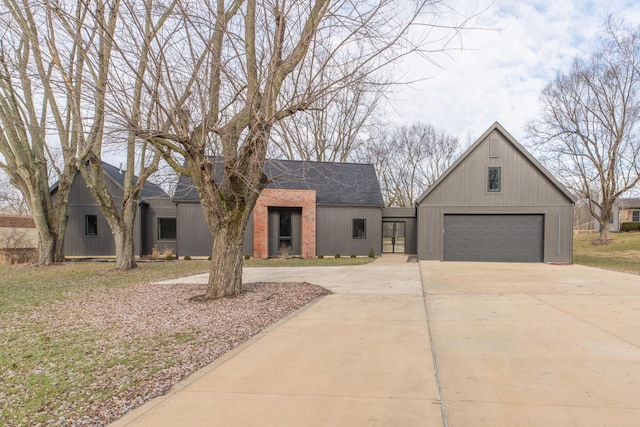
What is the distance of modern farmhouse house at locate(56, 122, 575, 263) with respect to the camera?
1550cm

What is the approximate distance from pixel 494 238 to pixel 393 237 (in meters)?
6.56

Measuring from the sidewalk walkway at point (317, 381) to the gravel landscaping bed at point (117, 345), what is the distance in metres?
0.27

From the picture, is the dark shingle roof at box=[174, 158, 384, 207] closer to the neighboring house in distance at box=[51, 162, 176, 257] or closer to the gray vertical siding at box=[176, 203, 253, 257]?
the gray vertical siding at box=[176, 203, 253, 257]

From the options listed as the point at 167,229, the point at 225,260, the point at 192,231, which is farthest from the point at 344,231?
the point at 225,260

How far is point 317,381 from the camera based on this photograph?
10.8 feet

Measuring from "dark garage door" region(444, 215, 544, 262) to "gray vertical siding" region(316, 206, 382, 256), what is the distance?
13.5ft

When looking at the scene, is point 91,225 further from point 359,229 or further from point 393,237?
point 393,237

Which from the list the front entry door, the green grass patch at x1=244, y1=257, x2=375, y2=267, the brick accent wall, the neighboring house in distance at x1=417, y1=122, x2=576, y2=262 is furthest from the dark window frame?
the neighboring house in distance at x1=417, y1=122, x2=576, y2=262

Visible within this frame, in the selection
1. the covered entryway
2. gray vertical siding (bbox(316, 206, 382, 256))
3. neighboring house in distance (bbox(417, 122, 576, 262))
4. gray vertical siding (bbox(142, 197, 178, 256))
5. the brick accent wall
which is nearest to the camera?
neighboring house in distance (bbox(417, 122, 576, 262))

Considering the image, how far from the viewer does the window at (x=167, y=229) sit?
19375 mm

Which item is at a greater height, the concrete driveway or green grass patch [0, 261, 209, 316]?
the concrete driveway

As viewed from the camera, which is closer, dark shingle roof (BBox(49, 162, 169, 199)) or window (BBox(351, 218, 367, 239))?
window (BBox(351, 218, 367, 239))

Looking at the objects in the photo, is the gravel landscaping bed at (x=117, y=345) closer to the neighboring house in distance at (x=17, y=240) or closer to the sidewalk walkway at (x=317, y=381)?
the sidewalk walkway at (x=317, y=381)

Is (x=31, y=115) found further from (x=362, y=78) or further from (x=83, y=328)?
(x=362, y=78)
